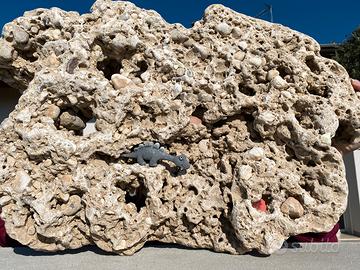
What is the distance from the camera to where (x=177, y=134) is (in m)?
3.25

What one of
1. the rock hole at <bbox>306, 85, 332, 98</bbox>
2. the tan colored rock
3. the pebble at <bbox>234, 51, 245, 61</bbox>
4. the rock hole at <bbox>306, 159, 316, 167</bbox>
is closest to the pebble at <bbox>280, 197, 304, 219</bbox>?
the rock hole at <bbox>306, 159, 316, 167</bbox>

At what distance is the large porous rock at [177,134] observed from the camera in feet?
9.98

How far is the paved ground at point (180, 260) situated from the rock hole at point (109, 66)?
1707 mm

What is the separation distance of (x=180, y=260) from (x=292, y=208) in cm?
103

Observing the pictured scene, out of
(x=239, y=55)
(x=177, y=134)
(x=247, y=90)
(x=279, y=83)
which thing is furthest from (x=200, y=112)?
(x=279, y=83)

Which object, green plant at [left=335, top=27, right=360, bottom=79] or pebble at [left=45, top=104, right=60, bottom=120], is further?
green plant at [left=335, top=27, right=360, bottom=79]

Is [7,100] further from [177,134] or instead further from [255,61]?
[255,61]

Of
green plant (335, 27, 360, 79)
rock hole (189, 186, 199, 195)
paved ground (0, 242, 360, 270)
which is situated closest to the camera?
paved ground (0, 242, 360, 270)

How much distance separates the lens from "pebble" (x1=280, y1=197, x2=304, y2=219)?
10.0 ft

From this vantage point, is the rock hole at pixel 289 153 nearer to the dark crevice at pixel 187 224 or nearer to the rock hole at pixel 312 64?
the rock hole at pixel 312 64

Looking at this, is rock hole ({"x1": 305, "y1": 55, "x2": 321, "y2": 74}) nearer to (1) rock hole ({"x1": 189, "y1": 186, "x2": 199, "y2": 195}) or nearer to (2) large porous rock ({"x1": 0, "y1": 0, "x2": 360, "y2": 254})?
(2) large porous rock ({"x1": 0, "y1": 0, "x2": 360, "y2": 254})

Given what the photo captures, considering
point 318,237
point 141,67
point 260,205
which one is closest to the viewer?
point 260,205

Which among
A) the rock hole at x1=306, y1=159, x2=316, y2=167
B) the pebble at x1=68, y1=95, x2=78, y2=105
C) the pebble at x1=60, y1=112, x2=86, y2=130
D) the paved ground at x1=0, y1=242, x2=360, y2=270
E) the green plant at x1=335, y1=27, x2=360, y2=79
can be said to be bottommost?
the paved ground at x1=0, y1=242, x2=360, y2=270

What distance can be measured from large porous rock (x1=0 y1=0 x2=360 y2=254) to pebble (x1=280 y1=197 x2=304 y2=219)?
13 millimetres
